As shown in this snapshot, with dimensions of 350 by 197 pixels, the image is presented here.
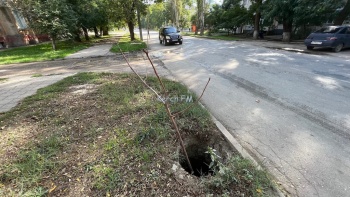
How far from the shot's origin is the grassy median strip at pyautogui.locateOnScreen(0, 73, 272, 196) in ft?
6.79

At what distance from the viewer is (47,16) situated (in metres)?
13.1

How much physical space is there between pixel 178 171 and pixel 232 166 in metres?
0.66

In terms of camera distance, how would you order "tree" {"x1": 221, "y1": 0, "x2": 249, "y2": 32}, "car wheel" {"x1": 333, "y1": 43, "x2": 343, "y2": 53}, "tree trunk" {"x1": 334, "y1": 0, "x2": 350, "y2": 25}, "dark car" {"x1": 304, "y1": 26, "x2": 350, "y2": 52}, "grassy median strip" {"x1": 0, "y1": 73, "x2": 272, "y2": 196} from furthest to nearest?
1. "tree" {"x1": 221, "y1": 0, "x2": 249, "y2": 32}
2. "tree trunk" {"x1": 334, "y1": 0, "x2": 350, "y2": 25}
3. "car wheel" {"x1": 333, "y1": 43, "x2": 343, "y2": 53}
4. "dark car" {"x1": 304, "y1": 26, "x2": 350, "y2": 52}
5. "grassy median strip" {"x1": 0, "y1": 73, "x2": 272, "y2": 196}

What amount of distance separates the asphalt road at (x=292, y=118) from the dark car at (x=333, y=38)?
479 cm

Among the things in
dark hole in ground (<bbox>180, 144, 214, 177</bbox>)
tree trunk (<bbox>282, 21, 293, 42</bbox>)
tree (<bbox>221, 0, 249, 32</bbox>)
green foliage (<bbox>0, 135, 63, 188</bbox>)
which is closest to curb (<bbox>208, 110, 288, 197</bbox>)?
dark hole in ground (<bbox>180, 144, 214, 177</bbox>)

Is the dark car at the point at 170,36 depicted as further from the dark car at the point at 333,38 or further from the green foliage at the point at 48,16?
the dark car at the point at 333,38

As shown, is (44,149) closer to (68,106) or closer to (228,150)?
(68,106)

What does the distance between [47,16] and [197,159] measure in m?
15.4

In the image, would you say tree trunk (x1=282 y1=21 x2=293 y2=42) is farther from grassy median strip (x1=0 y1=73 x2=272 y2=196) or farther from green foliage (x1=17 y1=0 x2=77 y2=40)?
green foliage (x1=17 y1=0 x2=77 y2=40)

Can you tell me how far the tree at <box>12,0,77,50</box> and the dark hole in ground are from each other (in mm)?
14912

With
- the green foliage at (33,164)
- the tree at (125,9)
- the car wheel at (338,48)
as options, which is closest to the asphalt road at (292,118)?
the green foliage at (33,164)

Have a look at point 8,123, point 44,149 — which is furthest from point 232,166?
point 8,123

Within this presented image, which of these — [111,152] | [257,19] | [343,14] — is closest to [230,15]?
[257,19]

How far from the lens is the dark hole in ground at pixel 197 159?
2.75m
